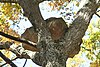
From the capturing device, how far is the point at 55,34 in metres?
4.50

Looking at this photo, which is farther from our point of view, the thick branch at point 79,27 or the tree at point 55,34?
the thick branch at point 79,27

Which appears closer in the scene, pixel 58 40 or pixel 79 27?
pixel 58 40

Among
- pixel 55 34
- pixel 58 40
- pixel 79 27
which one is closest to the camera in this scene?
pixel 58 40

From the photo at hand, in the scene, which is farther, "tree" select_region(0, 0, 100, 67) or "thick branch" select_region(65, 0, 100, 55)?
"thick branch" select_region(65, 0, 100, 55)

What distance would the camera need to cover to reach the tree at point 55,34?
3766 mm

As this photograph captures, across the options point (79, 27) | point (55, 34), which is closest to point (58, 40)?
point (55, 34)

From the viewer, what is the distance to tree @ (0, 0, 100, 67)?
3.77 metres

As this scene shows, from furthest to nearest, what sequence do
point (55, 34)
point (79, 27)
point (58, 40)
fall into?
1. point (55, 34)
2. point (79, 27)
3. point (58, 40)

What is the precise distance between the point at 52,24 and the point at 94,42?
3.54 metres

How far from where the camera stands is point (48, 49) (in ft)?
12.5

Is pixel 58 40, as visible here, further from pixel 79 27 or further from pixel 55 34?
pixel 79 27

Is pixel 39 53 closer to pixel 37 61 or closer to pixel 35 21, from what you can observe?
pixel 37 61

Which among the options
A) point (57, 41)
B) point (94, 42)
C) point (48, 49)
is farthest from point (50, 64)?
point (94, 42)

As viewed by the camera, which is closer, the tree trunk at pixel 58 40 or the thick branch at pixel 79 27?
the tree trunk at pixel 58 40
